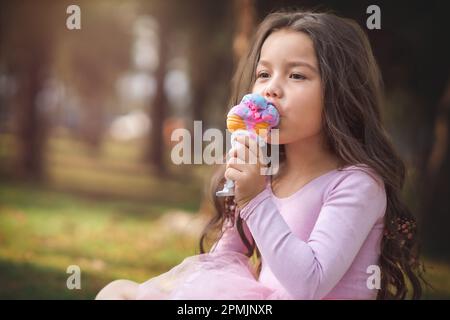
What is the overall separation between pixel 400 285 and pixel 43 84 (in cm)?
509

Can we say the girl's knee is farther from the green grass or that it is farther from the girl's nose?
the green grass

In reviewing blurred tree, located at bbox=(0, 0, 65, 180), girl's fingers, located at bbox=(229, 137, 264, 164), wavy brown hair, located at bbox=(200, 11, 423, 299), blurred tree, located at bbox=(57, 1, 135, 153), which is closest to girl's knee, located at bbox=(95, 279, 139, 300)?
girl's fingers, located at bbox=(229, 137, 264, 164)

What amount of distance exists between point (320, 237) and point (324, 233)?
1 centimetres

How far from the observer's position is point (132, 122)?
803 centimetres

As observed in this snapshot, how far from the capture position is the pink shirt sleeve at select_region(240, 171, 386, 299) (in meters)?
1.25

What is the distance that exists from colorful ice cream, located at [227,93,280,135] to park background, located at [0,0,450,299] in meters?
1.11

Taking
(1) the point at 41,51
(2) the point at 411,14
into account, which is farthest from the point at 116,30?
(2) the point at 411,14

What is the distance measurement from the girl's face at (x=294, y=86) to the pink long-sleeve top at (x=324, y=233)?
0.17 metres

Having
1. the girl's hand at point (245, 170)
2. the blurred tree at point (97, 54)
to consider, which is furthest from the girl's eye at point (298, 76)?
the blurred tree at point (97, 54)

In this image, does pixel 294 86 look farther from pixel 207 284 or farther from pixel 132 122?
pixel 132 122

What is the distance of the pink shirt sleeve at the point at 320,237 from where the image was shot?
49.1 inches

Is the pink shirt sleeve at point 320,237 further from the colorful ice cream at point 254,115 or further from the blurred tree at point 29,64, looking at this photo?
the blurred tree at point 29,64

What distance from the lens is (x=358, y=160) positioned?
1.46m
